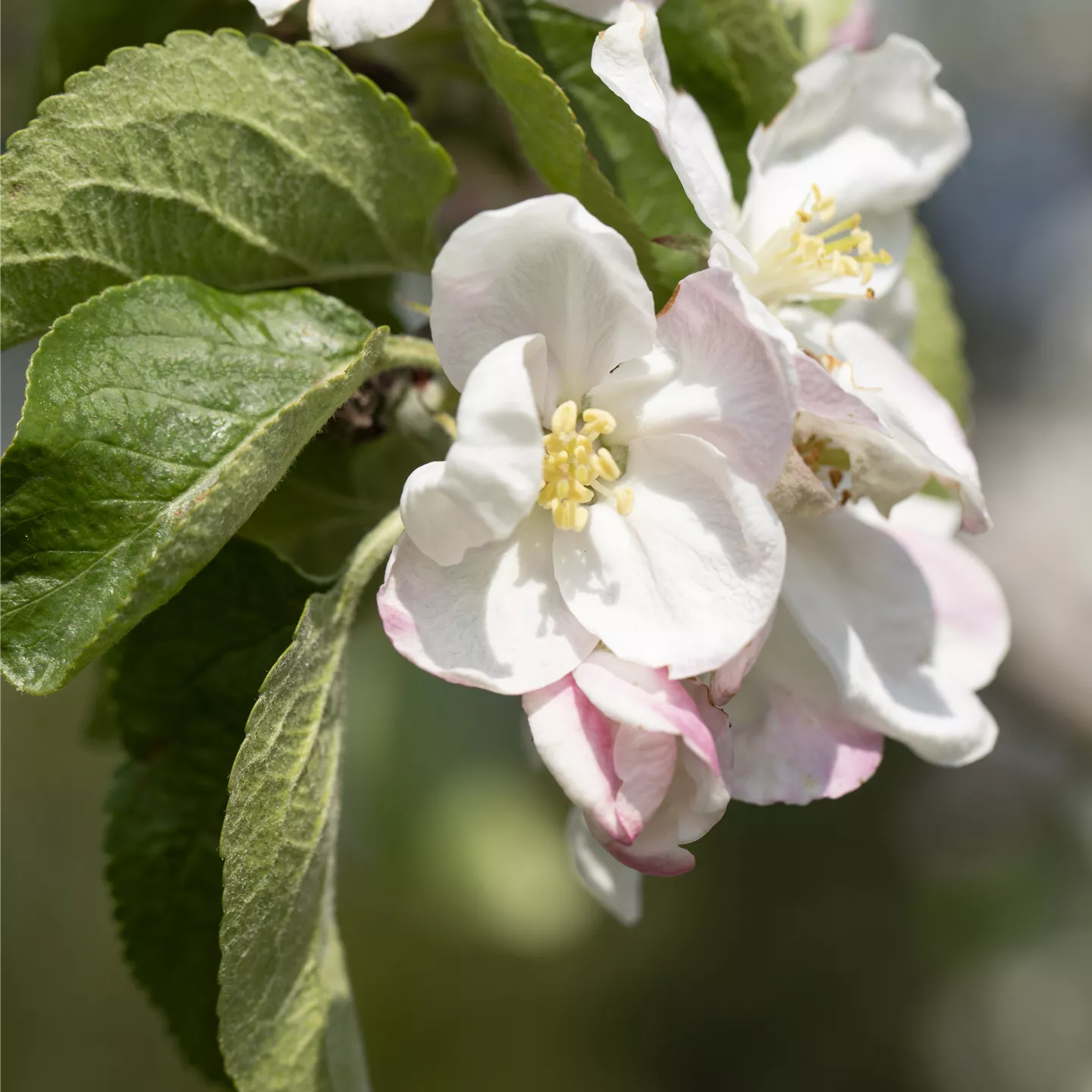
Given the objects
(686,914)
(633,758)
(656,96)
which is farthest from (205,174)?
(686,914)

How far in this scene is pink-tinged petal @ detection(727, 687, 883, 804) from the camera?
1.59 ft

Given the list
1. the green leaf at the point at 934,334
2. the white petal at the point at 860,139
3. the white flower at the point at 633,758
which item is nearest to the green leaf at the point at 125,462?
the white flower at the point at 633,758

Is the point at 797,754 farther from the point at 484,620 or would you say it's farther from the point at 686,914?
the point at 686,914

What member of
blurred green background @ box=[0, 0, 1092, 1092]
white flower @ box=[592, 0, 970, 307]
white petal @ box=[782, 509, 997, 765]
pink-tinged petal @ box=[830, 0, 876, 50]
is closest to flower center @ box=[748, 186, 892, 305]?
white flower @ box=[592, 0, 970, 307]

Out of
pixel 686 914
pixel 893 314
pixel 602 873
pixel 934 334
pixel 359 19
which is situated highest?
pixel 359 19

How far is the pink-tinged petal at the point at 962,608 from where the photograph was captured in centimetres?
57

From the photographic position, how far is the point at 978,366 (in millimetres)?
3234

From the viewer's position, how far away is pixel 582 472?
44 centimetres

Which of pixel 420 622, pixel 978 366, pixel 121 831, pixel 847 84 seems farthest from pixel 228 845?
pixel 978 366

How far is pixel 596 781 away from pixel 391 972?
1.86 metres

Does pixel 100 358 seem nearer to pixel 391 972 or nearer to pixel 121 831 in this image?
pixel 121 831

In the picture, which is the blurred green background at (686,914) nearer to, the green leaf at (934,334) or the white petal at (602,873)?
the green leaf at (934,334)

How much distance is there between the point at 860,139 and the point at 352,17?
0.92ft

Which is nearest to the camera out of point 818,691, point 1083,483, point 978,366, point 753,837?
point 818,691
